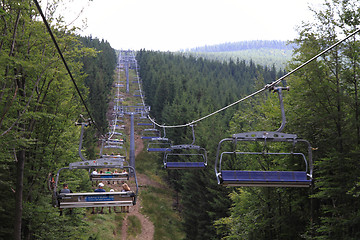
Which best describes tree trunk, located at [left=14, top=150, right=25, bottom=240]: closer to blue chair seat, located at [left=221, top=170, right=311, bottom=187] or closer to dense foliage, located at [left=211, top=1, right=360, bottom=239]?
blue chair seat, located at [left=221, top=170, right=311, bottom=187]

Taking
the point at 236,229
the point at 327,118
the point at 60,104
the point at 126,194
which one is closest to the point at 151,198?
A: the point at 236,229

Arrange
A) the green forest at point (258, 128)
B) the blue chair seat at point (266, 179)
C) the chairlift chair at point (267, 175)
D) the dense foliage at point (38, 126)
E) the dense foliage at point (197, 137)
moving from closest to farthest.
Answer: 1. the chairlift chair at point (267, 175)
2. the blue chair seat at point (266, 179)
3. the green forest at point (258, 128)
4. the dense foliage at point (38, 126)
5. the dense foliage at point (197, 137)

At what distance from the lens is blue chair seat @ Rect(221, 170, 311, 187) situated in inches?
347

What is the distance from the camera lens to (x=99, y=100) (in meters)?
64.6

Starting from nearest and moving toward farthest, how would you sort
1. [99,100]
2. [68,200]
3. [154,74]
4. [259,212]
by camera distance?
[68,200] < [259,212] < [99,100] < [154,74]

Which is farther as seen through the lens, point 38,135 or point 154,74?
point 154,74

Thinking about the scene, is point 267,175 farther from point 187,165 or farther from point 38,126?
point 38,126

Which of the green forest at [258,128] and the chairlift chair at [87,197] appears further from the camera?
the green forest at [258,128]

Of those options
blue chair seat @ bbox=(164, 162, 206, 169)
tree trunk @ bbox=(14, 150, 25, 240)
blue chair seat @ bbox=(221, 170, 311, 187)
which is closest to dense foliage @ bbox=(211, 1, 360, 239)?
blue chair seat @ bbox=(164, 162, 206, 169)

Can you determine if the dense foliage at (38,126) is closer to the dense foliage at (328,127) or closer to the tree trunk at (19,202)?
the tree trunk at (19,202)

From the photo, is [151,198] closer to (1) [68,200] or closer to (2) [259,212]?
(2) [259,212]

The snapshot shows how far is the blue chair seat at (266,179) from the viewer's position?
8.82 metres

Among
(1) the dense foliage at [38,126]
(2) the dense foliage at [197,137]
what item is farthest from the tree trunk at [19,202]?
(2) the dense foliage at [197,137]

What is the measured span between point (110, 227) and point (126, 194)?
93.3ft
